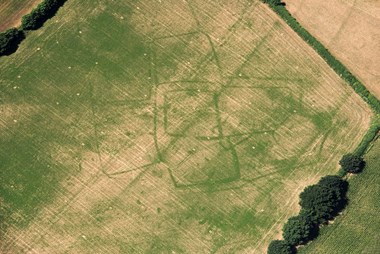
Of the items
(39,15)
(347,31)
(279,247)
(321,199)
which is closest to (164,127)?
(279,247)

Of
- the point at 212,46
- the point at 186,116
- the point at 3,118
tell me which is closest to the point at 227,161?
the point at 186,116

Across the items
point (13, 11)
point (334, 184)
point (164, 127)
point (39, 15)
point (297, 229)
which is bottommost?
point (13, 11)

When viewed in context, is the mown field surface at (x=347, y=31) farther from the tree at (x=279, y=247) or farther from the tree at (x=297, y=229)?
the tree at (x=279, y=247)

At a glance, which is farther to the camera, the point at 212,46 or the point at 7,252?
the point at 212,46

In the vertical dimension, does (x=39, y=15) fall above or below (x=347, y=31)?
below

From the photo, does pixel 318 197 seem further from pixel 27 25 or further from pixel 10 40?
pixel 10 40

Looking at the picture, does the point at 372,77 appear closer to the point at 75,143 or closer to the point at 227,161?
the point at 227,161

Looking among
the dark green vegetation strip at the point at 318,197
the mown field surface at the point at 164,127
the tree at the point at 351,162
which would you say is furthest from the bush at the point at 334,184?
the mown field surface at the point at 164,127
